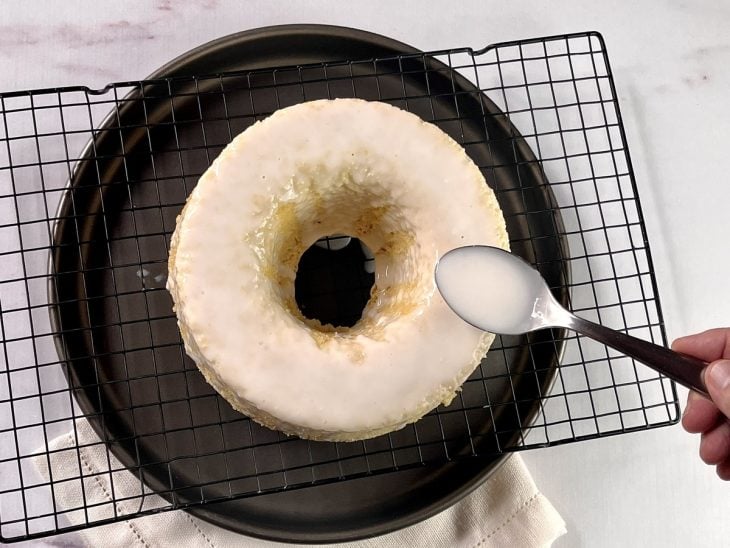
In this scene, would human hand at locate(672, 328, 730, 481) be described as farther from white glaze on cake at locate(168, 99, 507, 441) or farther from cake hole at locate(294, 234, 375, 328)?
cake hole at locate(294, 234, 375, 328)

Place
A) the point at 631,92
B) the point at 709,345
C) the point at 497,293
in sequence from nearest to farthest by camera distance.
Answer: the point at 497,293 → the point at 709,345 → the point at 631,92

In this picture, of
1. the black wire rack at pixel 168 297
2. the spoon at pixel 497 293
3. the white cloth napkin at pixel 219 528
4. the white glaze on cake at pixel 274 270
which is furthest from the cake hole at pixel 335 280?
the white cloth napkin at pixel 219 528

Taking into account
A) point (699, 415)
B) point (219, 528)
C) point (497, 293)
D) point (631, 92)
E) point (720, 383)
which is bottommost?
point (219, 528)

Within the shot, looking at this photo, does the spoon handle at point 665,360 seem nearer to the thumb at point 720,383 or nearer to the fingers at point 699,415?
the thumb at point 720,383

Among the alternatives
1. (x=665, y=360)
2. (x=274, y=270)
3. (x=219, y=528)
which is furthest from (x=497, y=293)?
(x=219, y=528)

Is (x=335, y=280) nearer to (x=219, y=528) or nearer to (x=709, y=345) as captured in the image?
(x=219, y=528)

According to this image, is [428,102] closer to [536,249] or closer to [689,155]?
[536,249]

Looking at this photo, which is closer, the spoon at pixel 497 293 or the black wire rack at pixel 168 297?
the spoon at pixel 497 293

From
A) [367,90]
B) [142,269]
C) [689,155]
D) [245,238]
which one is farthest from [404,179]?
[689,155]

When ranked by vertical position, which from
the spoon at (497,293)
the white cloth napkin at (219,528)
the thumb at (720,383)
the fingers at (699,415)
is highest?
the spoon at (497,293)
